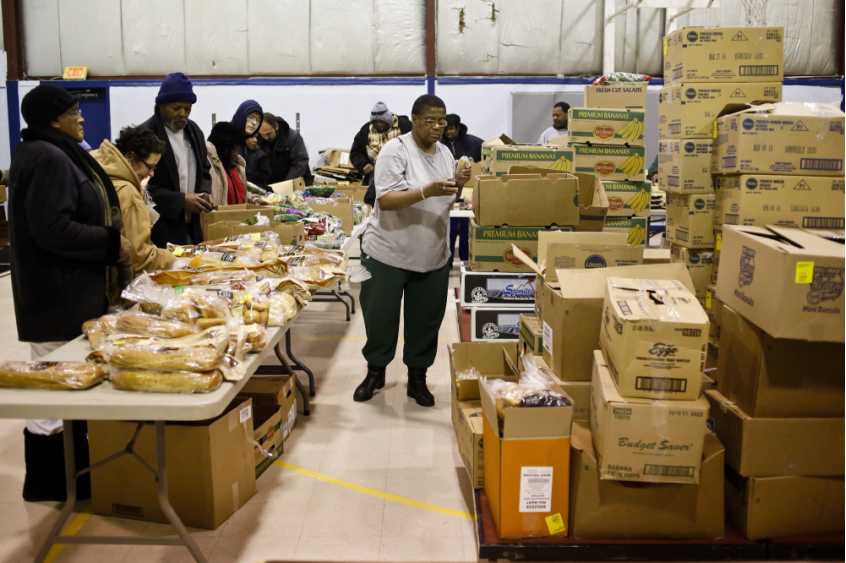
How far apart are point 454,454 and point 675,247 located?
152 centimetres

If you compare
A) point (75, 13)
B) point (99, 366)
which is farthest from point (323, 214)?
point (75, 13)

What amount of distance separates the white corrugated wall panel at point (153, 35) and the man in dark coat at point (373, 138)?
4.56 m

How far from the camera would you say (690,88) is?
12.0 ft

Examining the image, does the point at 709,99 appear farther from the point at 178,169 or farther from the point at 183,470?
the point at 183,470

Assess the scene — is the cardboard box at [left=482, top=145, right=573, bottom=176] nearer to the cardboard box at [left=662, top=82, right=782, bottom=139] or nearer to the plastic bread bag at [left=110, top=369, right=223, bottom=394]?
the cardboard box at [left=662, top=82, right=782, bottom=139]

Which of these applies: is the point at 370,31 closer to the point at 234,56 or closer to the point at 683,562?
the point at 234,56

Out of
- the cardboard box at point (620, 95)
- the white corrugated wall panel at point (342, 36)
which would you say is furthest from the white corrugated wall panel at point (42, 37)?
the cardboard box at point (620, 95)

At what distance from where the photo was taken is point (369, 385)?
4148mm

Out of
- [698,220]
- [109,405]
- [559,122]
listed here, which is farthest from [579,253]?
[559,122]

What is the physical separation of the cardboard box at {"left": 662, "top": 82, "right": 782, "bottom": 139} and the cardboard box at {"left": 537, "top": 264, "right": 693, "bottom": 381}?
1074 millimetres

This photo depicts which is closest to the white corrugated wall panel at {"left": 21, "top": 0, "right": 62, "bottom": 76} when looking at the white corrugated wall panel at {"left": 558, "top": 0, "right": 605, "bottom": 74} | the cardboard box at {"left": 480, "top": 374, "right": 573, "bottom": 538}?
the white corrugated wall panel at {"left": 558, "top": 0, "right": 605, "bottom": 74}

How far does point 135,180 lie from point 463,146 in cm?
524

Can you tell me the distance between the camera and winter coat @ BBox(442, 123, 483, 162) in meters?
8.04

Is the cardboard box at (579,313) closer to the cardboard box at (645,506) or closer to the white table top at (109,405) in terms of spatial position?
the cardboard box at (645,506)
